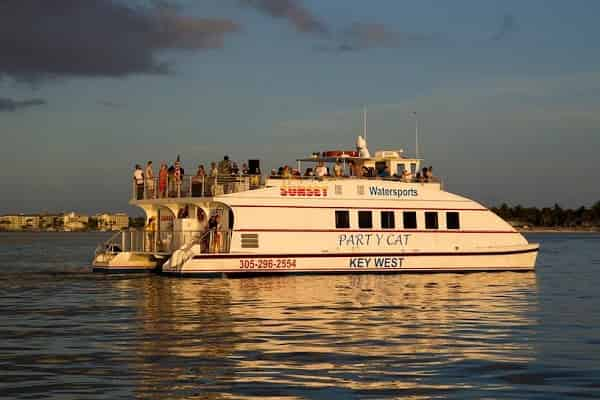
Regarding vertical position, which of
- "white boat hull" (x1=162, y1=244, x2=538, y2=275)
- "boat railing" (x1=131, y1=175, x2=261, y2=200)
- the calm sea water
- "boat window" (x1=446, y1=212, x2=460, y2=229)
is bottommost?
the calm sea water

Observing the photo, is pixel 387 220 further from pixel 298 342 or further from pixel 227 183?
pixel 298 342

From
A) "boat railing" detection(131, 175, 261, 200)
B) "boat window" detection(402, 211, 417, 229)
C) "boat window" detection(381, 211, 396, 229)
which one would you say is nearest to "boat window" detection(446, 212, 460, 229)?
"boat window" detection(402, 211, 417, 229)

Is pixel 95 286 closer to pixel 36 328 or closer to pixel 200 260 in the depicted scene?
pixel 200 260

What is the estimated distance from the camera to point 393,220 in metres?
31.2

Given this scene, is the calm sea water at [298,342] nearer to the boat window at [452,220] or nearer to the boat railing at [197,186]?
the boat railing at [197,186]

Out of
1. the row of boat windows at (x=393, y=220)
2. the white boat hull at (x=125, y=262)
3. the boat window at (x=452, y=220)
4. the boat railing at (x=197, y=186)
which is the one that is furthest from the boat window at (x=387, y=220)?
the white boat hull at (x=125, y=262)

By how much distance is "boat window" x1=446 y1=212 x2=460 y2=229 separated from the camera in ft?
105

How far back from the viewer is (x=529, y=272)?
33.5 meters

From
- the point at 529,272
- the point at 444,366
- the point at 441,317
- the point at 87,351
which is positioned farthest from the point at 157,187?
the point at 444,366

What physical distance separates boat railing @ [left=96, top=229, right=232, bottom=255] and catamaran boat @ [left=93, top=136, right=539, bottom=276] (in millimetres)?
35

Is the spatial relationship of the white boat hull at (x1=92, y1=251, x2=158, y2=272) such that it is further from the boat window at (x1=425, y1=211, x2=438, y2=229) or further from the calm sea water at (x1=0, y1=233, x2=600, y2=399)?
the boat window at (x1=425, y1=211, x2=438, y2=229)

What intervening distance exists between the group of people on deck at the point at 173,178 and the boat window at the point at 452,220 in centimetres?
727

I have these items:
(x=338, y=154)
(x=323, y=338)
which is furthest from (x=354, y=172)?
(x=323, y=338)

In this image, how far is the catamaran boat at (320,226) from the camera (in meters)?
29.1
